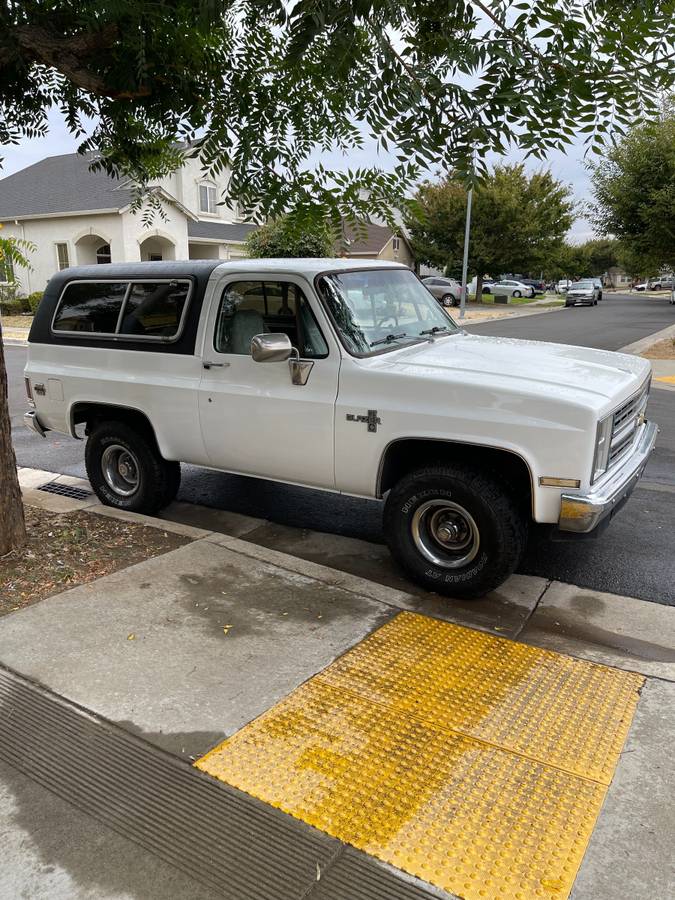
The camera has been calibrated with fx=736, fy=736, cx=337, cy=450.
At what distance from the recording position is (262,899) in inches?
92.7

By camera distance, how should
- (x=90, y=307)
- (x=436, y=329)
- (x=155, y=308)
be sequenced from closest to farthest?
(x=436, y=329)
(x=155, y=308)
(x=90, y=307)

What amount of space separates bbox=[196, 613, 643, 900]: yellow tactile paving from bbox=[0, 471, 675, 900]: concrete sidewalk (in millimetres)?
92

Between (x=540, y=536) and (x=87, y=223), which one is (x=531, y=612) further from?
(x=87, y=223)

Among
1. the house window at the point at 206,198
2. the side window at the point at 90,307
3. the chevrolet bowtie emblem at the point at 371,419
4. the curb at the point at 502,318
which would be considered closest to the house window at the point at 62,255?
the house window at the point at 206,198

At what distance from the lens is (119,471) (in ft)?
20.5

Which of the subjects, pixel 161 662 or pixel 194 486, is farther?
pixel 194 486

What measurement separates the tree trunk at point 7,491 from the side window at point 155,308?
1135 mm

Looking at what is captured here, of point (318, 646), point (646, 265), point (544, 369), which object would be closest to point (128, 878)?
point (318, 646)

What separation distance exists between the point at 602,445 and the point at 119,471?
398 cm

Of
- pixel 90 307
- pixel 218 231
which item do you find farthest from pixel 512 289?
pixel 90 307

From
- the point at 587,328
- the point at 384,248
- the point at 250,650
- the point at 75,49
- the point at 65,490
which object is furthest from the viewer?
the point at 384,248

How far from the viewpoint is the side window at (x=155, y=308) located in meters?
5.54

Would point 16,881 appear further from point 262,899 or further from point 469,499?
point 469,499

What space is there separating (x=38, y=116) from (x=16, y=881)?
538 cm
